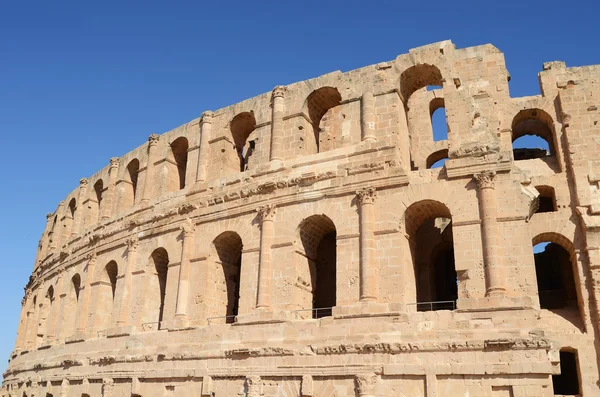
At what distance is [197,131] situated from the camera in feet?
67.2

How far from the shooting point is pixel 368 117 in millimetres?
16359

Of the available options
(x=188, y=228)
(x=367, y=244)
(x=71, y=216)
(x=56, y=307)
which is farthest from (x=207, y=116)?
(x=71, y=216)

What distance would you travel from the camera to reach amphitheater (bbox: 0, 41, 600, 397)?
1325 cm

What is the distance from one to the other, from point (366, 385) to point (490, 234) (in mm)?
4654

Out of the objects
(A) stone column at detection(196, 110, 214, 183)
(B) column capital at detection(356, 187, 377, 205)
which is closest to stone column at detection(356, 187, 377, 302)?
(B) column capital at detection(356, 187, 377, 205)

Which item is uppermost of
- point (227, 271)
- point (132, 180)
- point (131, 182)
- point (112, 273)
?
point (132, 180)

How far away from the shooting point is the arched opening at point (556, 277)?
18.3 meters

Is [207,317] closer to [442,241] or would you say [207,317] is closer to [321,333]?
[321,333]

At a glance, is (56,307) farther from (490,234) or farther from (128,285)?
(490,234)

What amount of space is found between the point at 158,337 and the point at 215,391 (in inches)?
126

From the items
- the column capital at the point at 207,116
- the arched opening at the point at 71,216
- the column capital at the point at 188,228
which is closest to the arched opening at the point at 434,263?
the column capital at the point at 188,228

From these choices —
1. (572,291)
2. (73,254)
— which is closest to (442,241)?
(572,291)

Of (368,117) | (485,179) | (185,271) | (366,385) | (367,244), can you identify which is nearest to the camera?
(366,385)

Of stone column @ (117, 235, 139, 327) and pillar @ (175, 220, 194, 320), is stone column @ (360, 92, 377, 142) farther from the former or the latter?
stone column @ (117, 235, 139, 327)
